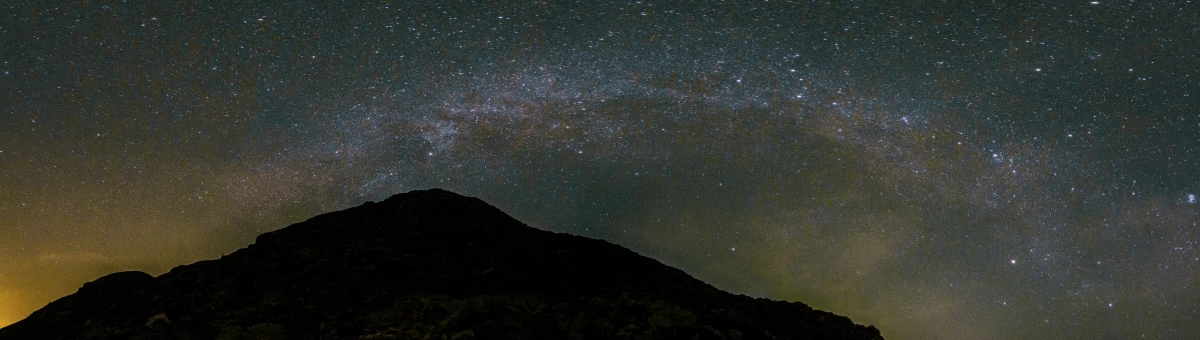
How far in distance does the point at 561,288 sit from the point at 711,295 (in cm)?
485

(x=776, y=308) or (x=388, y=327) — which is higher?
(x=388, y=327)

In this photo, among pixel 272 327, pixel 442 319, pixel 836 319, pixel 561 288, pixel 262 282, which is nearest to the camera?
pixel 272 327

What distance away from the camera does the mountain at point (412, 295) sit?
1856 cm

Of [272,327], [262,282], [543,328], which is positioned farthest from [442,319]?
[262,282]

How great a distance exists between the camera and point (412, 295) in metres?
20.4

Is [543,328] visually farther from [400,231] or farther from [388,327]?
[400,231]

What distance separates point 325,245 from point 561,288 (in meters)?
7.63

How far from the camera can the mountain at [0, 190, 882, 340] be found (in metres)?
18.6

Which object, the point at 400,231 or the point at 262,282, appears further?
the point at 400,231

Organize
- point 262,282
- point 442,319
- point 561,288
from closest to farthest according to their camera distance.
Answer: point 442,319 → point 262,282 → point 561,288

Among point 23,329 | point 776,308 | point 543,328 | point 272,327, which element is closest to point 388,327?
point 272,327

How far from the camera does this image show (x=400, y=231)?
25.2 meters

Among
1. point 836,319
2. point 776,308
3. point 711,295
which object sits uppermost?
point 711,295

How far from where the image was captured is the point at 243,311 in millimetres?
18859
